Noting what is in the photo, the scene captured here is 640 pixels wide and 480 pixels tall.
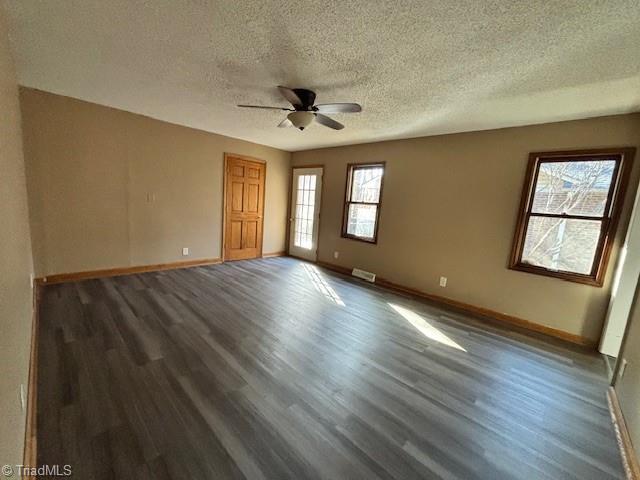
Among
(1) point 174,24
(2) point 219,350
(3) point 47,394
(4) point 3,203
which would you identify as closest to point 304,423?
(2) point 219,350

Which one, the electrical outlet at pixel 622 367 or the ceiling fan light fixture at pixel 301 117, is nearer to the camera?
the electrical outlet at pixel 622 367

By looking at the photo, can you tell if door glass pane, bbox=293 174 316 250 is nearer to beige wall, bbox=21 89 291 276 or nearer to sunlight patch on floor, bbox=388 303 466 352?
beige wall, bbox=21 89 291 276

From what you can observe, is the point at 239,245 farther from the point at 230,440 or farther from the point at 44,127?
the point at 230,440

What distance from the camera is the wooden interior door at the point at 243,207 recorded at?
16.8 feet

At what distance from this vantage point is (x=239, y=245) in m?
5.46

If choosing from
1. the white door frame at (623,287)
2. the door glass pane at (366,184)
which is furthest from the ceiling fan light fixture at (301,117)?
the white door frame at (623,287)

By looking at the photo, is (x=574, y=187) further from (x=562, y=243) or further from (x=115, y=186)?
(x=115, y=186)

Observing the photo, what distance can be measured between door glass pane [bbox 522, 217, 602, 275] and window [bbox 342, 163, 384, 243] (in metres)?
2.14

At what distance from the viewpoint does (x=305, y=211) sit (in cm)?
586

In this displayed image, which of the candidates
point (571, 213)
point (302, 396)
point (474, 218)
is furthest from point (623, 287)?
point (302, 396)

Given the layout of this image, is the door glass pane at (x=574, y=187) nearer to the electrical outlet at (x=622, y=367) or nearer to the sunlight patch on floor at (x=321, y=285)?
the electrical outlet at (x=622, y=367)

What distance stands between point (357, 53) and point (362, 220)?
3147 millimetres

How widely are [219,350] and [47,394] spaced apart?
1.03 m

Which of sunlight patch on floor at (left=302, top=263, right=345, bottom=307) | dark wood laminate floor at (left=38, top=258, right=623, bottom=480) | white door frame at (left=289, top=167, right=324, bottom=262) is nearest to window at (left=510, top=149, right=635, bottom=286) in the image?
dark wood laminate floor at (left=38, top=258, right=623, bottom=480)
